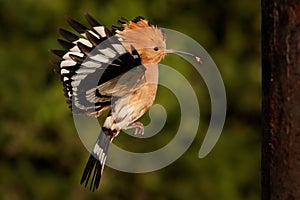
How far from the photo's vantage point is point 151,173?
2.49 metres

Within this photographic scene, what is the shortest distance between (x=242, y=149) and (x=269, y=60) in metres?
1.85

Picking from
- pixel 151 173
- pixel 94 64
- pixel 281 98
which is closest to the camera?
pixel 94 64

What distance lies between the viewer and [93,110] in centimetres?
51

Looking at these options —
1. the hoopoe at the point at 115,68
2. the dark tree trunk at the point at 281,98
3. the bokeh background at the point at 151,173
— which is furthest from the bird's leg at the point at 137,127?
the bokeh background at the point at 151,173

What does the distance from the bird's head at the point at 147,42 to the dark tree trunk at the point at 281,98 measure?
138mm

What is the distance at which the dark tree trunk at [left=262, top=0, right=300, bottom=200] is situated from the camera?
0.61 m

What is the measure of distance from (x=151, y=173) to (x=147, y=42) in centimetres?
200

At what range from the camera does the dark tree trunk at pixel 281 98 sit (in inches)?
24.1

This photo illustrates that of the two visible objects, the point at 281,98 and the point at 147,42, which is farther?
the point at 281,98

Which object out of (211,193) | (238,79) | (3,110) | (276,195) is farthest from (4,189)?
(276,195)

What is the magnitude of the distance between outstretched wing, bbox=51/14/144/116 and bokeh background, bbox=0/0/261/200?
182 cm

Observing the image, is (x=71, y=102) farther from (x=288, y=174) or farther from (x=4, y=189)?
(x=4, y=189)

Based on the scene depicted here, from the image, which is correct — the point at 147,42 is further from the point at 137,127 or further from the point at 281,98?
the point at 281,98

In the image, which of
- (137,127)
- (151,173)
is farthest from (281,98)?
(151,173)
